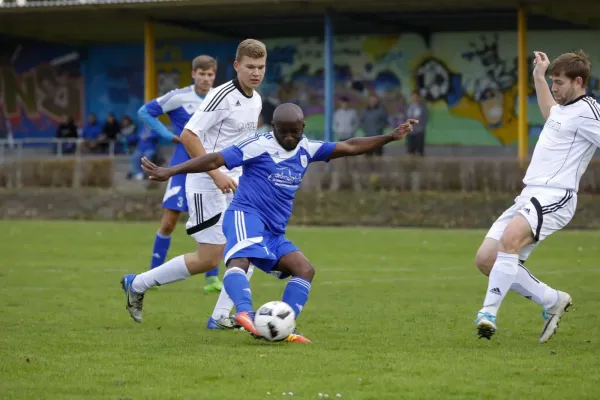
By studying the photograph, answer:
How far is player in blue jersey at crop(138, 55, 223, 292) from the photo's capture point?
39.3 feet

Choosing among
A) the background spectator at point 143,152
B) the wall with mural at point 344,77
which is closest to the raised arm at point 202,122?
the background spectator at point 143,152

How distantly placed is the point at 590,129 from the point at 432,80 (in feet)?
89.3

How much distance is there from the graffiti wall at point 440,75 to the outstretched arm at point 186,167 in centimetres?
2634

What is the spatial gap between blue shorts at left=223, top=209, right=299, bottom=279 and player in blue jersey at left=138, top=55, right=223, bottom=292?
11.0 ft

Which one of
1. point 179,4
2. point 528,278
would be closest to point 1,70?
point 179,4

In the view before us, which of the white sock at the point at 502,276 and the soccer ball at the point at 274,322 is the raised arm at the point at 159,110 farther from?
the white sock at the point at 502,276

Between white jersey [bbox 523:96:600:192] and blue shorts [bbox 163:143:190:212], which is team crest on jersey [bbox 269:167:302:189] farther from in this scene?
blue shorts [bbox 163:143:190:212]

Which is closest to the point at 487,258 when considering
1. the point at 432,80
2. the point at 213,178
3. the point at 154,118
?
the point at 213,178

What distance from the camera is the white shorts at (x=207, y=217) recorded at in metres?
9.91

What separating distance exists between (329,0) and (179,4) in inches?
162

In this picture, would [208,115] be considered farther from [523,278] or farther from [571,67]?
[571,67]

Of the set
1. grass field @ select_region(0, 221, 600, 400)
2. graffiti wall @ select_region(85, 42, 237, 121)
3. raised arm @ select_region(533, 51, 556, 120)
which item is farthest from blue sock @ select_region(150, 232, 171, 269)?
graffiti wall @ select_region(85, 42, 237, 121)

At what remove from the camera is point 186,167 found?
8.12 metres

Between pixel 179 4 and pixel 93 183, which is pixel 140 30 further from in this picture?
pixel 93 183
